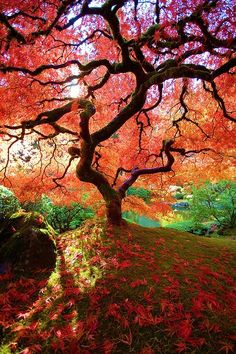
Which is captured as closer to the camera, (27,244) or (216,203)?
(27,244)

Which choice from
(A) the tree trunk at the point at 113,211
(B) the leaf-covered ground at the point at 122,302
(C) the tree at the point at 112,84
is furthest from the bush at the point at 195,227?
(A) the tree trunk at the point at 113,211

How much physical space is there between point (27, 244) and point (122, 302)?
2.14 meters

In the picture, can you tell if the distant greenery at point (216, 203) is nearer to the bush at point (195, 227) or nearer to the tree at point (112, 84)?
the bush at point (195, 227)

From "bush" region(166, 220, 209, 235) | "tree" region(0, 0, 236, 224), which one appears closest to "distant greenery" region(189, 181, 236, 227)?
"bush" region(166, 220, 209, 235)

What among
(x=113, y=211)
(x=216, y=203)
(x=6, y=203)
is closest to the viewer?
(x=113, y=211)

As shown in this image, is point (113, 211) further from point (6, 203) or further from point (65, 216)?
point (65, 216)

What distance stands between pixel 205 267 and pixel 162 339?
2.18m

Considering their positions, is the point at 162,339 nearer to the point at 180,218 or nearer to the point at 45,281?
the point at 45,281

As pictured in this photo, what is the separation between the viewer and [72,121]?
27.5ft

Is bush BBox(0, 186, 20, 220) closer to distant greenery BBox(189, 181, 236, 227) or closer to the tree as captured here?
the tree

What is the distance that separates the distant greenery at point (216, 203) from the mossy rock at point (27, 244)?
331 inches

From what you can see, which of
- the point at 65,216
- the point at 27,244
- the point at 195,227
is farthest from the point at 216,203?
the point at 27,244

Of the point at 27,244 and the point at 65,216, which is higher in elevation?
the point at 65,216

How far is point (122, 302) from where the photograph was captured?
387 cm
